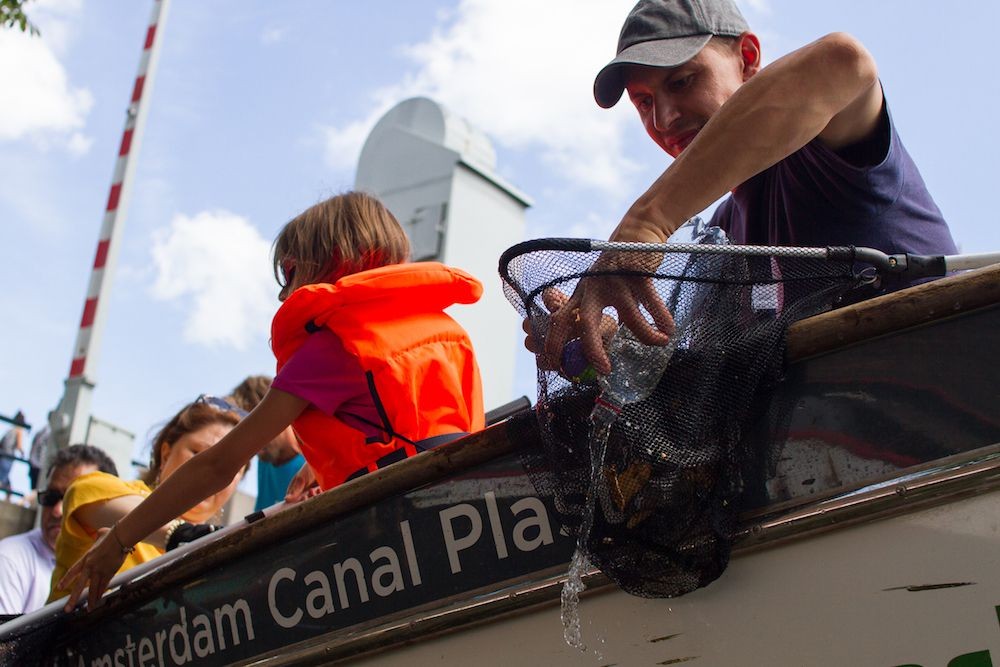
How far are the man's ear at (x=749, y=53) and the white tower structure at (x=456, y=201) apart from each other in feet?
10.4

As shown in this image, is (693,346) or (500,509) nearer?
(693,346)

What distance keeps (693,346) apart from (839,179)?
0.52 m

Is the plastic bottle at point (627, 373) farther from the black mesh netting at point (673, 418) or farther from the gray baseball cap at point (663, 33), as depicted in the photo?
the gray baseball cap at point (663, 33)

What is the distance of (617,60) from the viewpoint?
2170 mm

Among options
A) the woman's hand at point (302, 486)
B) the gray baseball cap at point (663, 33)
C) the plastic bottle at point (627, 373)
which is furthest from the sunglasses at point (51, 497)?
the plastic bottle at point (627, 373)

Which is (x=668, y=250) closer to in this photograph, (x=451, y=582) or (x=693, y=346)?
(x=693, y=346)

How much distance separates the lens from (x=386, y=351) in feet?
7.98

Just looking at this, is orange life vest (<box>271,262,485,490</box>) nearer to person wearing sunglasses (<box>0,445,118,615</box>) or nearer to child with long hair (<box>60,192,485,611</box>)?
child with long hair (<box>60,192,485,611</box>)

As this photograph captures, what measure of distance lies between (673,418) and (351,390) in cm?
106

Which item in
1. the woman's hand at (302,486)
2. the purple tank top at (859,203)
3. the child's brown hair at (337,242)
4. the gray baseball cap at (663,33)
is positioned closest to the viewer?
the purple tank top at (859,203)

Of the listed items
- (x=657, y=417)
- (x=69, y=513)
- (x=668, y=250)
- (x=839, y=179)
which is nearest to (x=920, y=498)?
(x=657, y=417)

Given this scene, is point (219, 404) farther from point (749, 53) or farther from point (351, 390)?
point (749, 53)

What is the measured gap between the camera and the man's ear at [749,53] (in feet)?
7.48

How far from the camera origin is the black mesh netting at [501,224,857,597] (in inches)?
61.5
